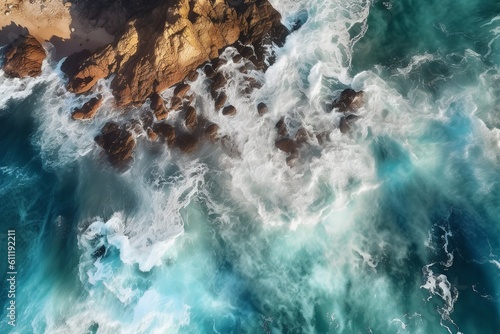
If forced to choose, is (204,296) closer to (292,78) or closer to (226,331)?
(226,331)

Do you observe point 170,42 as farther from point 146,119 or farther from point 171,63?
point 146,119

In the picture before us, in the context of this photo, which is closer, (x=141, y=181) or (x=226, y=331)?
(x=226, y=331)

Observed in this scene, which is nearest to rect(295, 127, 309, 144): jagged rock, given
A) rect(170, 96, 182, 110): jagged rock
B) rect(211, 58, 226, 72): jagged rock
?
rect(211, 58, 226, 72): jagged rock

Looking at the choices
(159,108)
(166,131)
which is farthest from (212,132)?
(159,108)

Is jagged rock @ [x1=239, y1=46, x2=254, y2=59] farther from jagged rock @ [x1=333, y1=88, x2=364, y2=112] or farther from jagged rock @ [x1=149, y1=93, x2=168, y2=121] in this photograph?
jagged rock @ [x1=333, y1=88, x2=364, y2=112]

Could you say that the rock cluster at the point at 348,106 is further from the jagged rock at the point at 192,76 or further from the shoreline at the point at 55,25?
the shoreline at the point at 55,25

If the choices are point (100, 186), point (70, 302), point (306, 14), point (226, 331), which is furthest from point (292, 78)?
point (70, 302)
